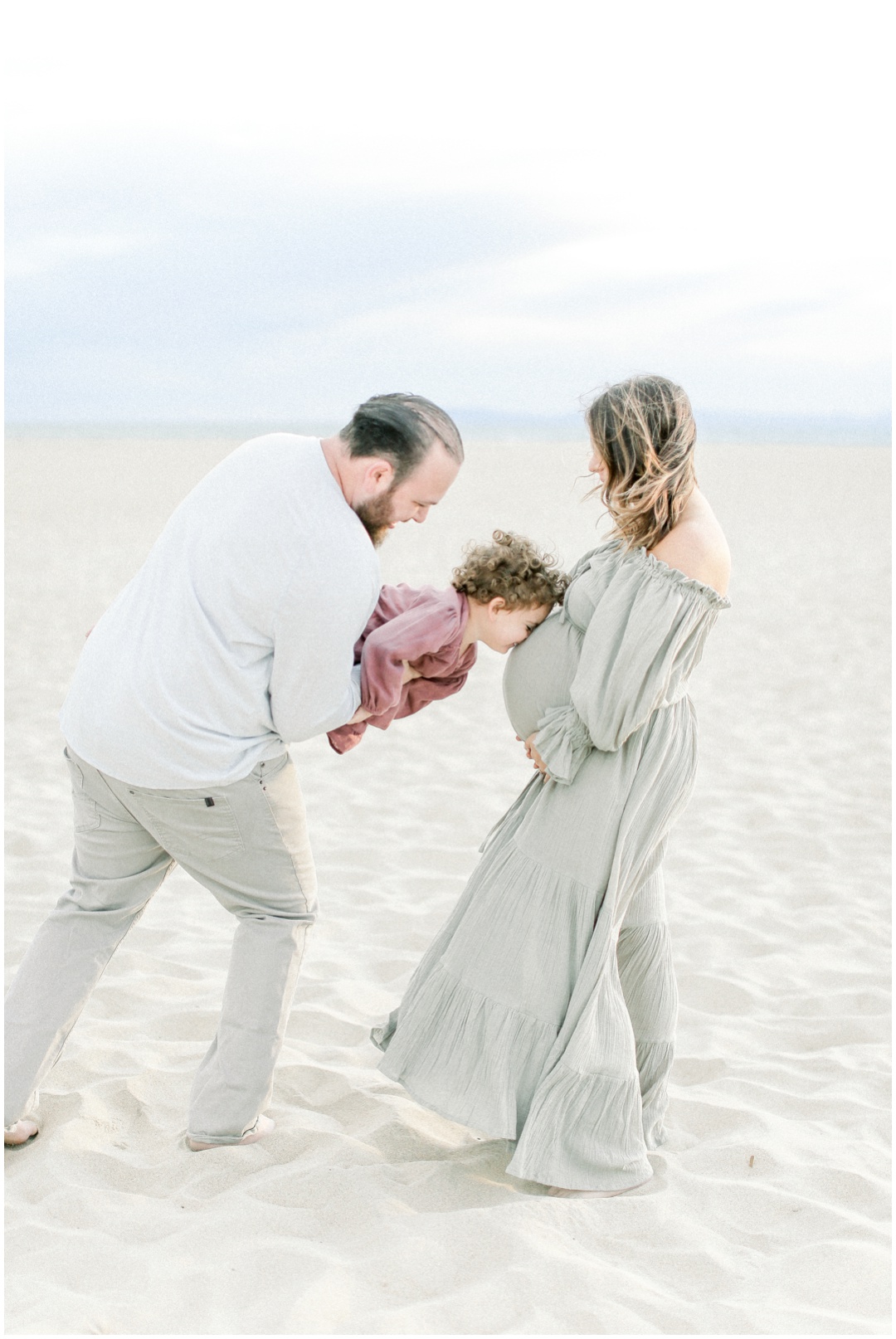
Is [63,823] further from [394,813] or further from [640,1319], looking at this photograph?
[640,1319]

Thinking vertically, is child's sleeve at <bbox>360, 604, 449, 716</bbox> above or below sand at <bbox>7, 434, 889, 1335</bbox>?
above

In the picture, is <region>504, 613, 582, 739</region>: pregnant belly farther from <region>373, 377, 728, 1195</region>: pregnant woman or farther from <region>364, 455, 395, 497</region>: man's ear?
<region>364, 455, 395, 497</region>: man's ear

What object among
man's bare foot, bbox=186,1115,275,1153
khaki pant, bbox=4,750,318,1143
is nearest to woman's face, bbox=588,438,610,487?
khaki pant, bbox=4,750,318,1143

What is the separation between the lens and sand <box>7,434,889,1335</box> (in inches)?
96.3

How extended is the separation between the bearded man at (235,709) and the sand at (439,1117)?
12.7 inches

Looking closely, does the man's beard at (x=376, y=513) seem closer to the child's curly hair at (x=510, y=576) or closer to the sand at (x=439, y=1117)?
the child's curly hair at (x=510, y=576)

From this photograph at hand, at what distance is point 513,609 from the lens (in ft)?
9.59

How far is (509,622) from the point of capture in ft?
9.64

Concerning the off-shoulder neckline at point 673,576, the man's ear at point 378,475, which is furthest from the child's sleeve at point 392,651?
the off-shoulder neckline at point 673,576

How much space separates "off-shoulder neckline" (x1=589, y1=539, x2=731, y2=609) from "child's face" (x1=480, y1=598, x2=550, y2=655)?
26cm

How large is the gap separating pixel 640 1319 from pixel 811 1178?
0.78 m

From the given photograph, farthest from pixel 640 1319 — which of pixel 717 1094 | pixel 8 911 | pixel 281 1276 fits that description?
pixel 8 911

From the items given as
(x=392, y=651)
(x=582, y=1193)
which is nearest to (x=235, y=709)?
(x=392, y=651)

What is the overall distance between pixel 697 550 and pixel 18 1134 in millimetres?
2172
